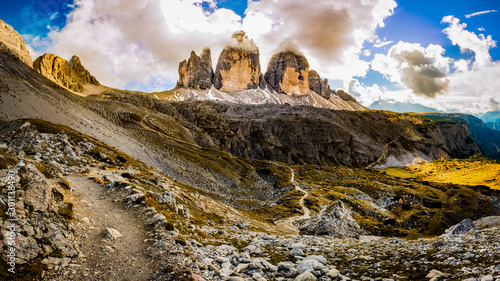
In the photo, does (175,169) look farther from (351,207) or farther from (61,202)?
(61,202)

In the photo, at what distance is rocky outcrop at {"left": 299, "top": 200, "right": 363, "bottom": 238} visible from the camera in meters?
41.7

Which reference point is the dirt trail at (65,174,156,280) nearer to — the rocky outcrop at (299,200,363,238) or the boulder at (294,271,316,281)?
the boulder at (294,271,316,281)

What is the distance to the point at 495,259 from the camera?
12.3m

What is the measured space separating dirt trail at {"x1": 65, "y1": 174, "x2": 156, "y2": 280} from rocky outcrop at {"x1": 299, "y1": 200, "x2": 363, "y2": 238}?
31.8m

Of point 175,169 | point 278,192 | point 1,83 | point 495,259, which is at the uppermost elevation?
point 1,83

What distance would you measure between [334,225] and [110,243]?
3663 centimetres

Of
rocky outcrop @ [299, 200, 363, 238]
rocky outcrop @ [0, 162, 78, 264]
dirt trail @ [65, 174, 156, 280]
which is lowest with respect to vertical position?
rocky outcrop @ [299, 200, 363, 238]

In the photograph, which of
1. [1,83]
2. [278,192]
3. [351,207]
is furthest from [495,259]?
[1,83]

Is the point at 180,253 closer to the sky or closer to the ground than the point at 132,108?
closer to the ground

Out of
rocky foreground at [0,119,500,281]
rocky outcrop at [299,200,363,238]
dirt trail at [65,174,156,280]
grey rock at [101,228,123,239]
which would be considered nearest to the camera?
rocky foreground at [0,119,500,281]

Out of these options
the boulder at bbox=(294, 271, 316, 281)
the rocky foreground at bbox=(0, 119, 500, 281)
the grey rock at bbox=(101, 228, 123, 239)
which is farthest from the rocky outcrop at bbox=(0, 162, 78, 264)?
the boulder at bbox=(294, 271, 316, 281)

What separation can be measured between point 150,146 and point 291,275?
100274 millimetres

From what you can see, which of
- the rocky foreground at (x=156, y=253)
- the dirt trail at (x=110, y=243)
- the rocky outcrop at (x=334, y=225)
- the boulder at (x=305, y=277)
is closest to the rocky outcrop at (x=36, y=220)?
the rocky foreground at (x=156, y=253)

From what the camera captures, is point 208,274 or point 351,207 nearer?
point 208,274
